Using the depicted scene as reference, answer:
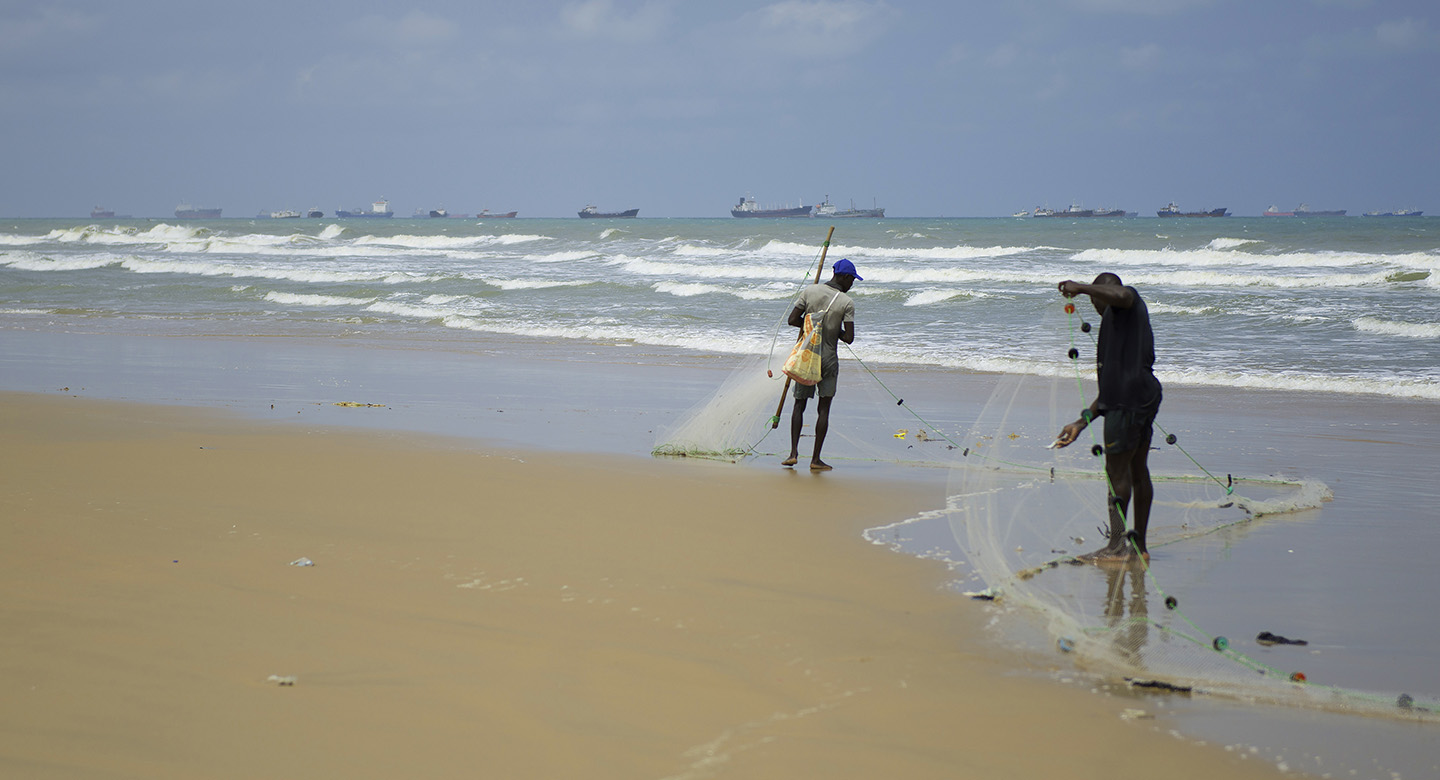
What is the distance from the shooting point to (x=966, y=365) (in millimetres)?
14023

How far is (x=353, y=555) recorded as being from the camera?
4.81 meters

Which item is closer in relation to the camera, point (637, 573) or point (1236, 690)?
point (1236, 690)

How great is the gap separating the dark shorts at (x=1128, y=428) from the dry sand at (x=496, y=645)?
109 cm

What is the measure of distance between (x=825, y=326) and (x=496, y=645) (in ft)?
14.6

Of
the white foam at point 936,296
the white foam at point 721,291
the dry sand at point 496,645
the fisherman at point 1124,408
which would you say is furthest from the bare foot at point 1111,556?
the white foam at point 721,291

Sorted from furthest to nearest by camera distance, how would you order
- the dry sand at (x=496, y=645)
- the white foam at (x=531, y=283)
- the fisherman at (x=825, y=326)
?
the white foam at (x=531, y=283)
the fisherman at (x=825, y=326)
the dry sand at (x=496, y=645)

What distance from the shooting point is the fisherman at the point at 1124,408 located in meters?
4.90

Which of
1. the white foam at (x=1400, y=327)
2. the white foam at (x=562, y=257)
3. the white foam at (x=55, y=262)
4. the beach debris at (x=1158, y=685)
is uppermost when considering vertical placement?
the white foam at (x=55, y=262)

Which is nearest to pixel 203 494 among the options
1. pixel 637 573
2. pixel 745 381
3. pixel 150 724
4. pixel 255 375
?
pixel 637 573

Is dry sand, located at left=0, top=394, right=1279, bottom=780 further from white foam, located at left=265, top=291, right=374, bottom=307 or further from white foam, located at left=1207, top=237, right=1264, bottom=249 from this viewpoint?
white foam, located at left=1207, top=237, right=1264, bottom=249

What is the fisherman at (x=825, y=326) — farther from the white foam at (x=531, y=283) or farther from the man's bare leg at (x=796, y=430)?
the white foam at (x=531, y=283)

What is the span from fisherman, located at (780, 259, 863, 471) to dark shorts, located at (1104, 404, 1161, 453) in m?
2.79

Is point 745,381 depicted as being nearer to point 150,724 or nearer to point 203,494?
point 203,494

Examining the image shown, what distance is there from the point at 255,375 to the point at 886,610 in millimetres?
9447
